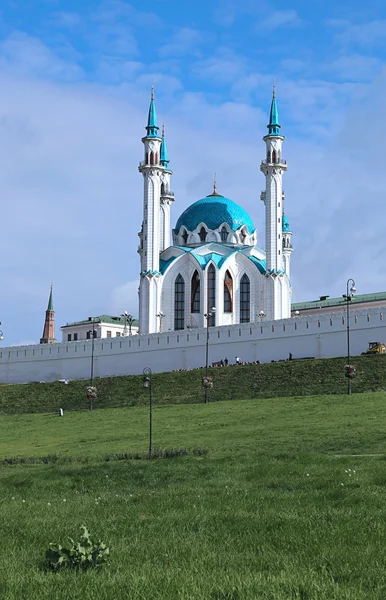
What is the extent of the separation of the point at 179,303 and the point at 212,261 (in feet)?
14.5

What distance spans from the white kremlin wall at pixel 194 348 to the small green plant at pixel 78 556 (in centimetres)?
4470

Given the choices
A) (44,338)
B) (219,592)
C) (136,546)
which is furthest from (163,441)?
(44,338)

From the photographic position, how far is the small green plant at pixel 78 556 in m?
8.34

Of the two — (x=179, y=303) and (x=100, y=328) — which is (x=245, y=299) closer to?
(x=179, y=303)

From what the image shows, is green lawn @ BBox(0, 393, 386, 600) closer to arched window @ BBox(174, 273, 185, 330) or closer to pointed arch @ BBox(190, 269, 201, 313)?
arched window @ BBox(174, 273, 185, 330)

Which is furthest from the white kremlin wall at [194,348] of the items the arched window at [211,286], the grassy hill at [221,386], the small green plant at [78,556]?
the small green plant at [78,556]

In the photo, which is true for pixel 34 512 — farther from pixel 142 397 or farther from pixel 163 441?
pixel 142 397

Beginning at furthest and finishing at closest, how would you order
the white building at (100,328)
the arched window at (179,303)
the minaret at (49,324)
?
the minaret at (49,324)
the white building at (100,328)
the arched window at (179,303)

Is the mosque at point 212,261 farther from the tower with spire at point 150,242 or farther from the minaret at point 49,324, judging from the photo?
the minaret at point 49,324

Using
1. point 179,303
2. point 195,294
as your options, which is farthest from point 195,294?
point 179,303

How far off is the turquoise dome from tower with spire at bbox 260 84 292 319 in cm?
704

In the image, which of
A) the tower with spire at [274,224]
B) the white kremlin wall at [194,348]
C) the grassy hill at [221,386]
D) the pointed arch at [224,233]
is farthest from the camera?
the pointed arch at [224,233]

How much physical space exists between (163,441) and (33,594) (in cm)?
2116

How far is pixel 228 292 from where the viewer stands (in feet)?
245
